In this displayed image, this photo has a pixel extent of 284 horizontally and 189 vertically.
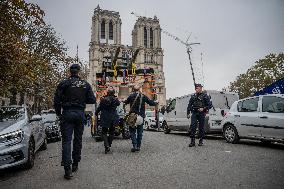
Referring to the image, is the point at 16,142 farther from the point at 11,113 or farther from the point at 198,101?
the point at 198,101

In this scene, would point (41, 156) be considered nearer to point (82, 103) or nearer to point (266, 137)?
point (82, 103)

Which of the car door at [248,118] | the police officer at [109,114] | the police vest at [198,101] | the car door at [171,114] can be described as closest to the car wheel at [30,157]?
the police officer at [109,114]

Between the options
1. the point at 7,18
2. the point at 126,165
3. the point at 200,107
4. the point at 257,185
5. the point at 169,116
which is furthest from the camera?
the point at 169,116

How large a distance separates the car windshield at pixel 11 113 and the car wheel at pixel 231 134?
256 inches

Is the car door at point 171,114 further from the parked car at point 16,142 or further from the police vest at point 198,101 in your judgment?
the parked car at point 16,142

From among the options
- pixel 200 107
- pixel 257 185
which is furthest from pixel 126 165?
pixel 200 107

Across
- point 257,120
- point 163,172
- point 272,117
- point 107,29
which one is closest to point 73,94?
point 163,172

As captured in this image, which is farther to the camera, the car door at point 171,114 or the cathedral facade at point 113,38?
the cathedral facade at point 113,38

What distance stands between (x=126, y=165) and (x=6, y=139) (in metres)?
2.42

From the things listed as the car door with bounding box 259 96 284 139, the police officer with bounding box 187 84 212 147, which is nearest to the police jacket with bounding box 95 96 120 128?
the police officer with bounding box 187 84 212 147

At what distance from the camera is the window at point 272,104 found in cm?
863

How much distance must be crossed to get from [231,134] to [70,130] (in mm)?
6412

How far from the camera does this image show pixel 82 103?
5.91 meters

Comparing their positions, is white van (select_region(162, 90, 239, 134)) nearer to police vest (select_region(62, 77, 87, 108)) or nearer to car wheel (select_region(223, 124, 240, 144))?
car wheel (select_region(223, 124, 240, 144))
